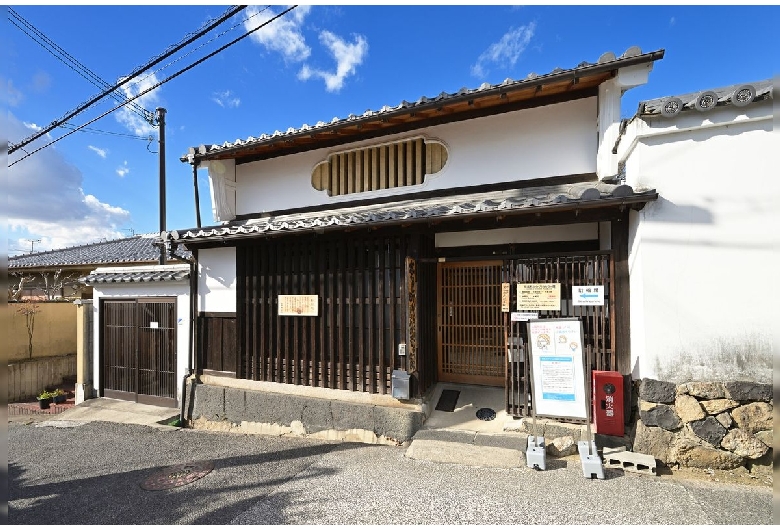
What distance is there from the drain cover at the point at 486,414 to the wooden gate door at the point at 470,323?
93 cm

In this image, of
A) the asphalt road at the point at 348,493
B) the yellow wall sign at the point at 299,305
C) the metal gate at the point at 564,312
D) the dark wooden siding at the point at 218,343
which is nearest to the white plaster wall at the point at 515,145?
the metal gate at the point at 564,312

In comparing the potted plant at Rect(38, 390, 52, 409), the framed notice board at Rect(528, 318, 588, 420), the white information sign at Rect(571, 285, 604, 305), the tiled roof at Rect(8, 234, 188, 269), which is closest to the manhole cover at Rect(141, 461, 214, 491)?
the framed notice board at Rect(528, 318, 588, 420)

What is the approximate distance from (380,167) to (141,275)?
22.3 feet

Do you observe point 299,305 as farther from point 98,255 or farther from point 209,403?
point 98,255

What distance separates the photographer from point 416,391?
19.6 ft

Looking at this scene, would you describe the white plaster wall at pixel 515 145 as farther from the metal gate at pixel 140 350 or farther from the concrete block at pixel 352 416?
the metal gate at pixel 140 350

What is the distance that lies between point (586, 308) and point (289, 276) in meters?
5.51

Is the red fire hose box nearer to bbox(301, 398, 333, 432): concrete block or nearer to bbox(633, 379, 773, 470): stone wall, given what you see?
bbox(633, 379, 773, 470): stone wall

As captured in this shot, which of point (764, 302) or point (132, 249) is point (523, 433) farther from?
point (132, 249)

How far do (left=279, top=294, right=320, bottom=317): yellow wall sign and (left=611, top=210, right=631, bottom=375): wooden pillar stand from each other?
5.17m

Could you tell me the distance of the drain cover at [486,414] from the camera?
5.90 metres

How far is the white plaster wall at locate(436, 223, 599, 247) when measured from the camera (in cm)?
591

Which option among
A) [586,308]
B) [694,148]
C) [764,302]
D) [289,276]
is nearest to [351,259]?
[289,276]

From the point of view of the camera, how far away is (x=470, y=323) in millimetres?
7203
